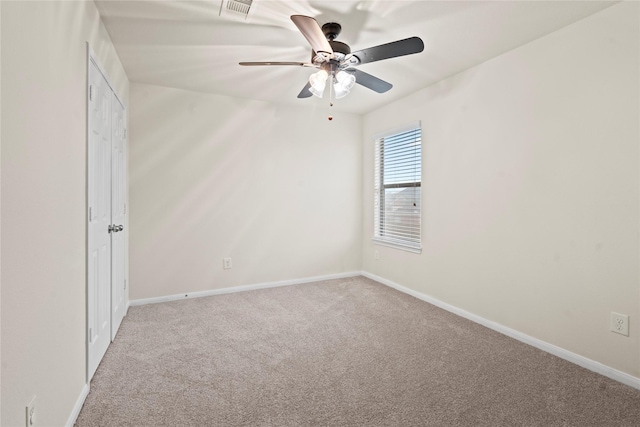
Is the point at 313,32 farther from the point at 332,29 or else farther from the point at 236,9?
the point at 236,9

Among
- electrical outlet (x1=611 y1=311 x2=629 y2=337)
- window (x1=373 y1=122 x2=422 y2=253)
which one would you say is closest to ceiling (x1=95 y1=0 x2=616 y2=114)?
window (x1=373 y1=122 x2=422 y2=253)

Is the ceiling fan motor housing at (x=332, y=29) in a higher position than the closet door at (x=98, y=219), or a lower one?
higher

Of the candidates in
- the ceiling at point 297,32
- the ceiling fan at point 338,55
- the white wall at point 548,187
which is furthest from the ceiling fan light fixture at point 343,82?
the white wall at point 548,187

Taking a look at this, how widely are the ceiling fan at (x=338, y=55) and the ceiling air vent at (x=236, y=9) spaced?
0.35 meters
